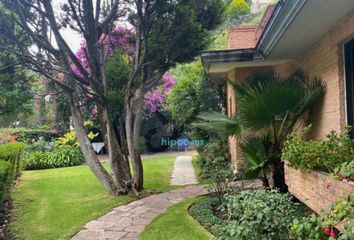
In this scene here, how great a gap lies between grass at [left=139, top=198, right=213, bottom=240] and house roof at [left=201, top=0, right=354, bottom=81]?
3437 mm

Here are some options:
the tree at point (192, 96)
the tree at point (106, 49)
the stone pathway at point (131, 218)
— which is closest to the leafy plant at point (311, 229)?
the stone pathway at point (131, 218)

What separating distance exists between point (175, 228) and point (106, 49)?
5761 mm

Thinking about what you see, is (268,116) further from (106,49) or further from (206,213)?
(106,49)

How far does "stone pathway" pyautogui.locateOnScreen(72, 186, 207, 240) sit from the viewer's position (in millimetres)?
6258

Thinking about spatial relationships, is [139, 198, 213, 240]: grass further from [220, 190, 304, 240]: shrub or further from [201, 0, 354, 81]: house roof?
[201, 0, 354, 81]: house roof

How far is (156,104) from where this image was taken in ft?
74.8

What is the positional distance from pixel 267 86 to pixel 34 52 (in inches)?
239

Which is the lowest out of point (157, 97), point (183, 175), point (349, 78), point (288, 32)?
point (183, 175)

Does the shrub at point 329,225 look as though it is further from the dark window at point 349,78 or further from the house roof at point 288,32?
the dark window at point 349,78

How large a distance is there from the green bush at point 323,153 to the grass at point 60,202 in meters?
3.90

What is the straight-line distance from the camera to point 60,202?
9.18 meters

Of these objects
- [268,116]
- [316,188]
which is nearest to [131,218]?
[268,116]

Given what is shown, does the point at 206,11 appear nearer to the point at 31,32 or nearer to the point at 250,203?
the point at 31,32

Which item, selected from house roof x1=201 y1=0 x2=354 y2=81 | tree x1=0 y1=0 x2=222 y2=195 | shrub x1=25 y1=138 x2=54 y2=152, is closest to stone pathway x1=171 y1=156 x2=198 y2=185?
tree x1=0 y1=0 x2=222 y2=195
